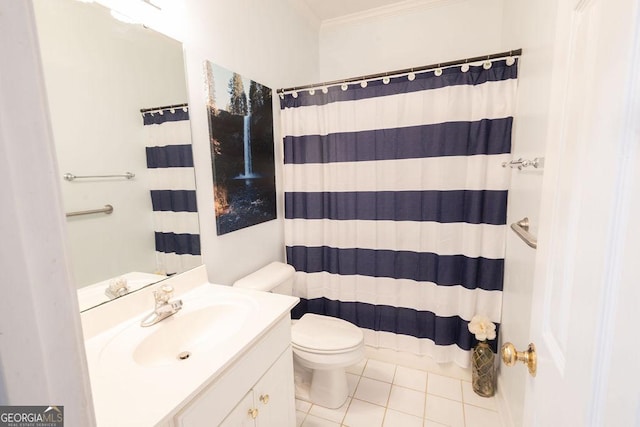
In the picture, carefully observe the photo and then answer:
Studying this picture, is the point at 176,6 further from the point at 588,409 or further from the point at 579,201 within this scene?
the point at 588,409

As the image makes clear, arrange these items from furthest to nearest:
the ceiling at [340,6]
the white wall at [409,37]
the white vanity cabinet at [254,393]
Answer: the ceiling at [340,6], the white wall at [409,37], the white vanity cabinet at [254,393]

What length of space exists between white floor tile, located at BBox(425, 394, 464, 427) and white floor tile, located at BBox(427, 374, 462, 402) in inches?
1.5

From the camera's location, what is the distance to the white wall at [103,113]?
0.90 m

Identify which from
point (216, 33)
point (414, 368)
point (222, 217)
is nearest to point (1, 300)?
point (222, 217)

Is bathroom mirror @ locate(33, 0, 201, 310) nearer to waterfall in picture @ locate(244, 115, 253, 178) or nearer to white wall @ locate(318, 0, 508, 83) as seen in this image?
waterfall in picture @ locate(244, 115, 253, 178)

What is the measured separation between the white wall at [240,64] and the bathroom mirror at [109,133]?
0.31 ft

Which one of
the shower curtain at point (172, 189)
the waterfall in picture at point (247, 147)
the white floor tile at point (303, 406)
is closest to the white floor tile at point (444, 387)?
the white floor tile at point (303, 406)

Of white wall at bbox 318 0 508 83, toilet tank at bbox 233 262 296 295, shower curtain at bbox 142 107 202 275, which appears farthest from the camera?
white wall at bbox 318 0 508 83

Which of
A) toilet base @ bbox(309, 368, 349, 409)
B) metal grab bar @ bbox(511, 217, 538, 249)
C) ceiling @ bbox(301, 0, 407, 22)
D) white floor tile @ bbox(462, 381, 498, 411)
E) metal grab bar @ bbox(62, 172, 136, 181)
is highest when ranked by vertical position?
ceiling @ bbox(301, 0, 407, 22)

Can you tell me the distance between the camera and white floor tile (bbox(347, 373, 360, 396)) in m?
1.79

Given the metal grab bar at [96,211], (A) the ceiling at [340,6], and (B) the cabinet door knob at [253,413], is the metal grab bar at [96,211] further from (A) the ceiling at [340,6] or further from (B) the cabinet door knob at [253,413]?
(A) the ceiling at [340,6]

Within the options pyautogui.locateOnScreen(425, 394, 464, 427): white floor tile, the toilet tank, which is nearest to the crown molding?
the toilet tank

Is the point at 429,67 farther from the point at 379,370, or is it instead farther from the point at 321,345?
the point at 379,370

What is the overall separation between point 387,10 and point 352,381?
8.96ft
